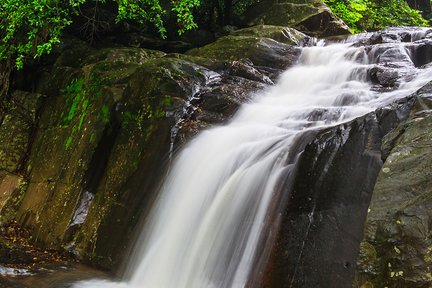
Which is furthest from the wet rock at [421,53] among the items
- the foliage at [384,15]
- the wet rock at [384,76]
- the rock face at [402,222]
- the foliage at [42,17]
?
the foliage at [384,15]

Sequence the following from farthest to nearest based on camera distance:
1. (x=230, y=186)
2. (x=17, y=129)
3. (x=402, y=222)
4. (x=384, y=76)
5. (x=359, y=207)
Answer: (x=17, y=129) < (x=384, y=76) < (x=230, y=186) < (x=359, y=207) < (x=402, y=222)

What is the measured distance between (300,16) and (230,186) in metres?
7.13

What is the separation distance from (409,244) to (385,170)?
65 cm

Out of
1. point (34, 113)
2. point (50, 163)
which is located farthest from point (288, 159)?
point (34, 113)

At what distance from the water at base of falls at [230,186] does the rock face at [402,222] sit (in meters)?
1.14

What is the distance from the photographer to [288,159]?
4.30m

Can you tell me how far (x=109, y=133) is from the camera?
651 cm

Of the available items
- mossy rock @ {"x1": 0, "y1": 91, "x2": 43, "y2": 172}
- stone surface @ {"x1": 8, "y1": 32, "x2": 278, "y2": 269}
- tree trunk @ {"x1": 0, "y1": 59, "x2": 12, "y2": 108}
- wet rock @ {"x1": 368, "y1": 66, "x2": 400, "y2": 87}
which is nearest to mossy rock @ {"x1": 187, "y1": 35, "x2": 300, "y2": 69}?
stone surface @ {"x1": 8, "y1": 32, "x2": 278, "y2": 269}

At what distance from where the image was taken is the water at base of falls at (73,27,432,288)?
4.18 meters

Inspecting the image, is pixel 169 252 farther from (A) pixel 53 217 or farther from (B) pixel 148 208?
(A) pixel 53 217

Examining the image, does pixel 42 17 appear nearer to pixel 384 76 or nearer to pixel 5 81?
pixel 5 81

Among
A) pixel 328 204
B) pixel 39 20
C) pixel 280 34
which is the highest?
pixel 280 34

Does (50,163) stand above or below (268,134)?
below

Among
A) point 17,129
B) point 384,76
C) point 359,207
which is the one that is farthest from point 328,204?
point 17,129
